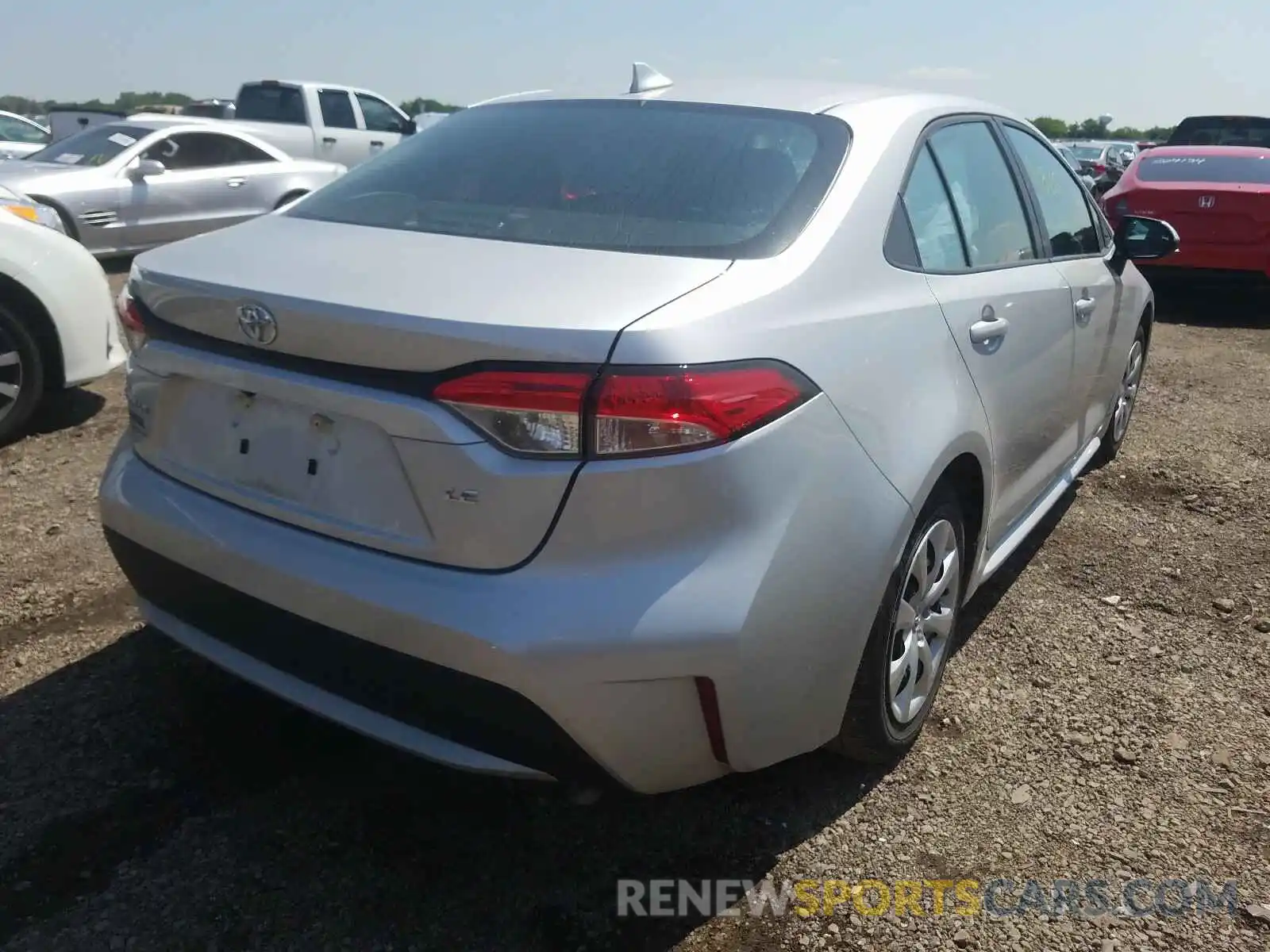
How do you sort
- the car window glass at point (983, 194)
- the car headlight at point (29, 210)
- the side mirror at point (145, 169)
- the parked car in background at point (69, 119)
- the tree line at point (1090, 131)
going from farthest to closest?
1. the tree line at point (1090, 131)
2. the parked car in background at point (69, 119)
3. the side mirror at point (145, 169)
4. the car headlight at point (29, 210)
5. the car window glass at point (983, 194)

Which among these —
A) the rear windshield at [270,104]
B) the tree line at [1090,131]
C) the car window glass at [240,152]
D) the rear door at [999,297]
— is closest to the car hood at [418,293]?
the rear door at [999,297]

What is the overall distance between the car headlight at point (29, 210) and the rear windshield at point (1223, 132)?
13.0 meters

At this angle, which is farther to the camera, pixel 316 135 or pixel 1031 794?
pixel 316 135

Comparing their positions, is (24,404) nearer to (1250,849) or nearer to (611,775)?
(611,775)

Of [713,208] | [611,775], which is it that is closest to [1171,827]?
[611,775]

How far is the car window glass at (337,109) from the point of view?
13.8 metres

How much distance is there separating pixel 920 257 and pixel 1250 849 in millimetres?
1502

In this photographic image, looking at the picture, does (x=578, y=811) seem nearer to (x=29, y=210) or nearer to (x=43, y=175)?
(x=29, y=210)

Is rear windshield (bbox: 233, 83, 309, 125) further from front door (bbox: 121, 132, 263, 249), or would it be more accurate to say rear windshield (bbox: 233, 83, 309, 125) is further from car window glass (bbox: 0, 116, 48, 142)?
car window glass (bbox: 0, 116, 48, 142)

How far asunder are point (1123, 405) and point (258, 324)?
4.01 metres

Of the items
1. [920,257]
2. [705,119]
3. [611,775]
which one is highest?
[705,119]

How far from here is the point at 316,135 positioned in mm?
13664

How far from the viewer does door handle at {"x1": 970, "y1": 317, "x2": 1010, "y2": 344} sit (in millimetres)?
2557

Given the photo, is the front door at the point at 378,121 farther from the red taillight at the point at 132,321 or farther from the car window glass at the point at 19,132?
the red taillight at the point at 132,321
